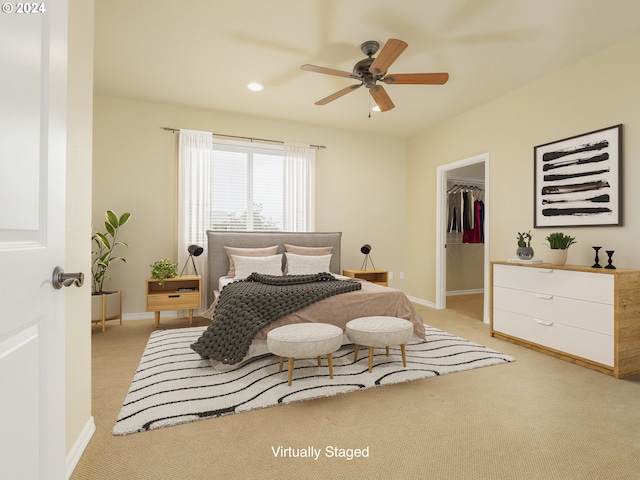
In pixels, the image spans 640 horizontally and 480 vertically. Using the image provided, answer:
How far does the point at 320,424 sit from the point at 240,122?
412cm

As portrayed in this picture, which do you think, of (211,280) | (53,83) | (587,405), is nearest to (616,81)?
(587,405)

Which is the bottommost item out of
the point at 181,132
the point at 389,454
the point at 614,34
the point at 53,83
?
the point at 389,454

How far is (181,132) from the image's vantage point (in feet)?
14.6

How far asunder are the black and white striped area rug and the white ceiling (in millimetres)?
2753

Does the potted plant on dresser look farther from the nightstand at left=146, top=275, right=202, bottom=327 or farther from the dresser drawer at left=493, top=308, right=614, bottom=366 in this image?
the dresser drawer at left=493, top=308, right=614, bottom=366

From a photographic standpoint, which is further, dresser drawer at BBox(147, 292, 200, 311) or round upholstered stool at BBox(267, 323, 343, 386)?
dresser drawer at BBox(147, 292, 200, 311)

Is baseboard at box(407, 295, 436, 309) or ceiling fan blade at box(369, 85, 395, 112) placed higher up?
ceiling fan blade at box(369, 85, 395, 112)

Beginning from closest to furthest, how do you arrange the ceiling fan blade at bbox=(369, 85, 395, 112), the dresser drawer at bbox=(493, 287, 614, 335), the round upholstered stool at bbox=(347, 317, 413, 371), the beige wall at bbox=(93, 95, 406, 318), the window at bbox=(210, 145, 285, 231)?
the round upholstered stool at bbox=(347, 317, 413, 371) → the dresser drawer at bbox=(493, 287, 614, 335) → the ceiling fan blade at bbox=(369, 85, 395, 112) → the beige wall at bbox=(93, 95, 406, 318) → the window at bbox=(210, 145, 285, 231)

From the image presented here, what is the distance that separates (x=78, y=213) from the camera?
1.67 m

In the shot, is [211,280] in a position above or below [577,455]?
above

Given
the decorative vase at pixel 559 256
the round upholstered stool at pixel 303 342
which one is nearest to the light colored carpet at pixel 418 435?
the round upholstered stool at pixel 303 342

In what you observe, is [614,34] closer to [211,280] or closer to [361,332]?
[361,332]

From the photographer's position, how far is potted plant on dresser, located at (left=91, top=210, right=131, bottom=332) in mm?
3715

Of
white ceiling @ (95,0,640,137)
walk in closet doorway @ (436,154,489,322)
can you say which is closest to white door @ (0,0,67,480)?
white ceiling @ (95,0,640,137)
